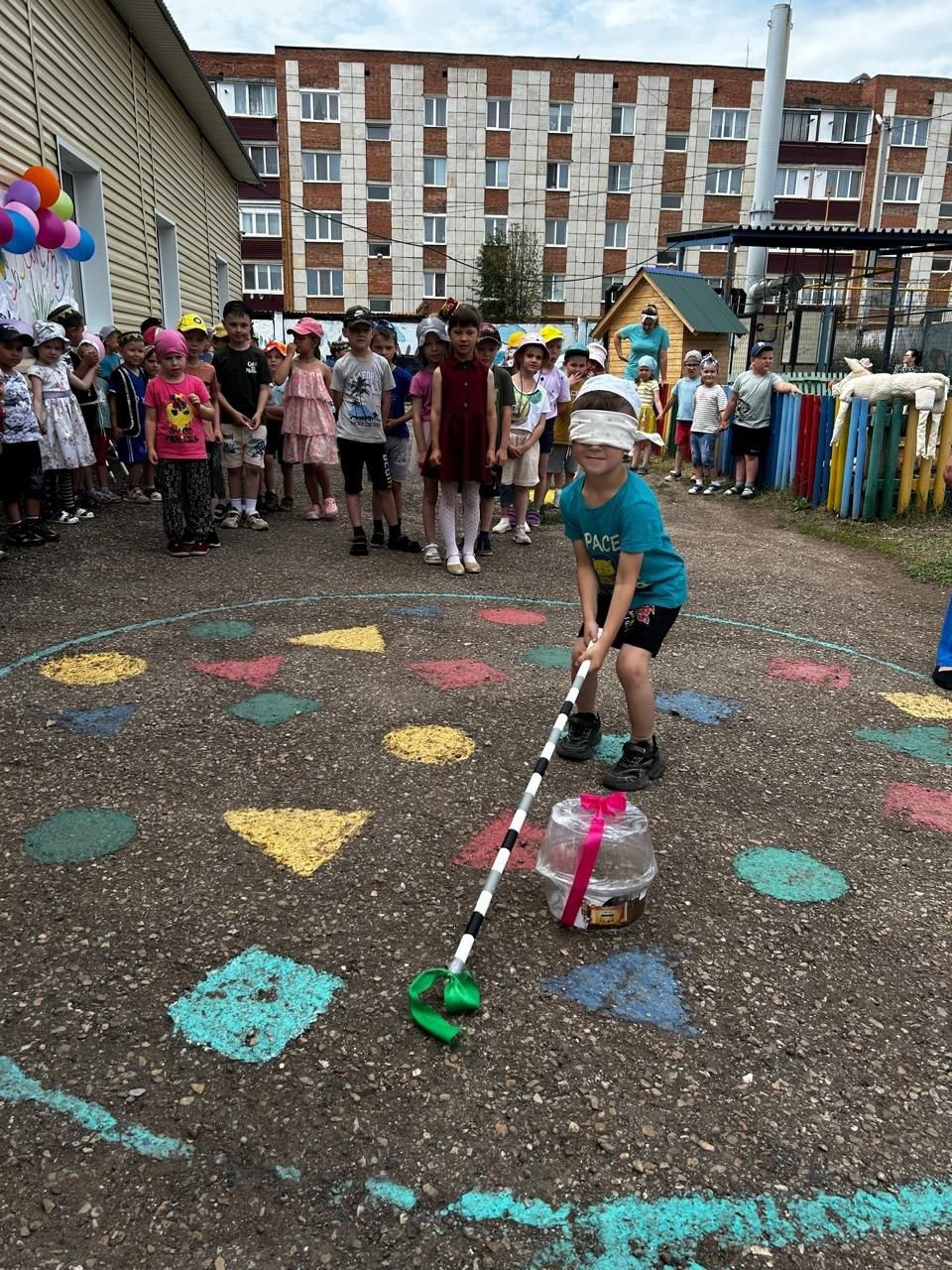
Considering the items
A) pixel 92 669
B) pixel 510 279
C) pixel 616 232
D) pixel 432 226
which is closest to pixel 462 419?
pixel 92 669

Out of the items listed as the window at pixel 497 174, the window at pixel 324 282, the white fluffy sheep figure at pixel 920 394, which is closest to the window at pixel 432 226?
the window at pixel 497 174

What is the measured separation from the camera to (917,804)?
3623mm

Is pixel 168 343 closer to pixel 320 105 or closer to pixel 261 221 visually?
pixel 261 221

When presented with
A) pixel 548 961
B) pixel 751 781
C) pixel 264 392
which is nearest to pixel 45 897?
pixel 548 961

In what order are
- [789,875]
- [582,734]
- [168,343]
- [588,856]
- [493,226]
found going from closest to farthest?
[588,856] → [789,875] → [582,734] → [168,343] → [493,226]

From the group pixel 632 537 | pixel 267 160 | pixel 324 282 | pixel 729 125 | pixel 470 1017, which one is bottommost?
pixel 470 1017

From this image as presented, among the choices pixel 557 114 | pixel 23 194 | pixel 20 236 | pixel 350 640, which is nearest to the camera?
pixel 350 640

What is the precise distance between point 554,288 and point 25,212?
38350 millimetres

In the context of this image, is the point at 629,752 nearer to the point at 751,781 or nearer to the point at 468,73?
the point at 751,781

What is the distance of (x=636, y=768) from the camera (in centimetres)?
366

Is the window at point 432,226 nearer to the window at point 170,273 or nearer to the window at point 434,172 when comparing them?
the window at point 434,172

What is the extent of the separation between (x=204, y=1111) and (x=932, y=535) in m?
8.67

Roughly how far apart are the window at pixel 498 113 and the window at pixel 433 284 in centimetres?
681

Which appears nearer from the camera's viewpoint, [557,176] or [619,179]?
[557,176]
